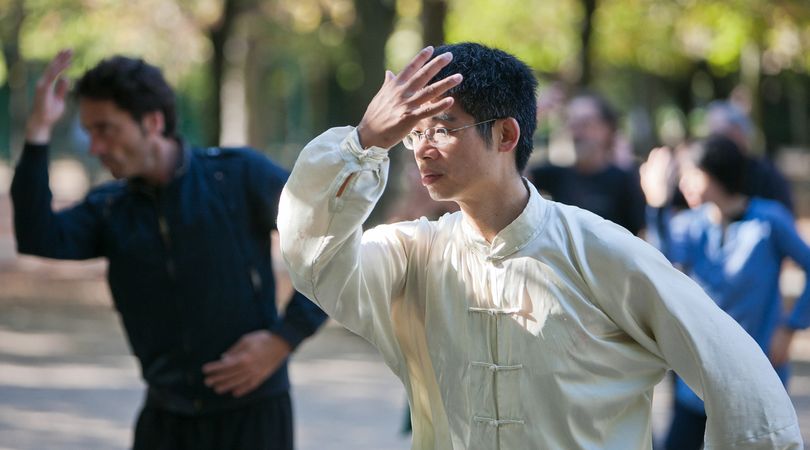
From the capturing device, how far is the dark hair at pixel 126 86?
4.69 m

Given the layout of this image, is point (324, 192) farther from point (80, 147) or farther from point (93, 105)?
point (80, 147)

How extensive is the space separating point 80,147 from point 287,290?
21.2 meters

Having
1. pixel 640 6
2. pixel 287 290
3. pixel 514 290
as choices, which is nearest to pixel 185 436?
pixel 514 290

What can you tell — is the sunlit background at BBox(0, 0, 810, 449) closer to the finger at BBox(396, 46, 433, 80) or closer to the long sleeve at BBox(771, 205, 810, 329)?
the finger at BBox(396, 46, 433, 80)

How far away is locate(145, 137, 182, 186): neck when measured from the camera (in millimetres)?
4719

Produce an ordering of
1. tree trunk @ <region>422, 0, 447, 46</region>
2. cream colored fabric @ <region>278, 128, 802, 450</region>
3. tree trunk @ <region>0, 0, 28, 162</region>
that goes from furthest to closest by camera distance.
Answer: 1. tree trunk @ <region>0, 0, 28, 162</region>
2. tree trunk @ <region>422, 0, 447, 46</region>
3. cream colored fabric @ <region>278, 128, 802, 450</region>

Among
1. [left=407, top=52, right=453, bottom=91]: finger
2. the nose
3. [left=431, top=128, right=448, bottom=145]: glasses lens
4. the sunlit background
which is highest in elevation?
[left=407, top=52, right=453, bottom=91]: finger

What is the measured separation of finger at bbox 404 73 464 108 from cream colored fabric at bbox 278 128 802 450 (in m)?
0.15

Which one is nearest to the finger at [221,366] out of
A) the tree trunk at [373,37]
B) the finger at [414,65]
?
the finger at [414,65]

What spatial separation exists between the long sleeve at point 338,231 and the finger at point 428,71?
171 millimetres

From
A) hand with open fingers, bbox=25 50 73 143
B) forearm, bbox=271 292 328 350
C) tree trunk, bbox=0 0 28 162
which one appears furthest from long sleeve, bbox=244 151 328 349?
tree trunk, bbox=0 0 28 162

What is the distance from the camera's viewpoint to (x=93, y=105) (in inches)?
185

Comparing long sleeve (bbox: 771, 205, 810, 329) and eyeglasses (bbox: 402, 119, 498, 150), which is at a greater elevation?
eyeglasses (bbox: 402, 119, 498, 150)

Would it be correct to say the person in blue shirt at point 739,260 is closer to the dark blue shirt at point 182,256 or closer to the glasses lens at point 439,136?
the dark blue shirt at point 182,256
